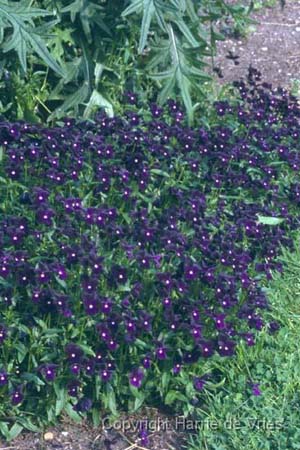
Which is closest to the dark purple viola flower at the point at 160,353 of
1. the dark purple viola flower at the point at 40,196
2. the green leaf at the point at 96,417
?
the green leaf at the point at 96,417

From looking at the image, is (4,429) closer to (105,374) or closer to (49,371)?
(49,371)

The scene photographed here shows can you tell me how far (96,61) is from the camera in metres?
6.14

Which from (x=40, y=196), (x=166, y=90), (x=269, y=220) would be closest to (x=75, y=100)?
(x=166, y=90)

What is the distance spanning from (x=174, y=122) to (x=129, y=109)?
331 millimetres

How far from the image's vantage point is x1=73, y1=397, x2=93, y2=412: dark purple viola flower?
4391 mm

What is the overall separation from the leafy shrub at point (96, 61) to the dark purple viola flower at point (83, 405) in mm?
1913

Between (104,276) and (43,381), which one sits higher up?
(104,276)

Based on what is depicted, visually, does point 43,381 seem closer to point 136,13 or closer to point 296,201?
point 296,201

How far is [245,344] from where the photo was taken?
480 cm

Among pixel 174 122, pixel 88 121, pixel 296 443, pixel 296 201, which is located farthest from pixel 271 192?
pixel 296 443

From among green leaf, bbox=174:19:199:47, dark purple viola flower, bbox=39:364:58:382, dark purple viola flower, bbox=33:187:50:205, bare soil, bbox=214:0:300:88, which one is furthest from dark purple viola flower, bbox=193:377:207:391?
bare soil, bbox=214:0:300:88

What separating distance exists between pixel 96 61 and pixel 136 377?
234 centimetres

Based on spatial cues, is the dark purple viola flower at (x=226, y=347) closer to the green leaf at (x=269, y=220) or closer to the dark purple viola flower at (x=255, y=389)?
the dark purple viola flower at (x=255, y=389)

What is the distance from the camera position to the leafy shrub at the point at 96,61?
231 inches
